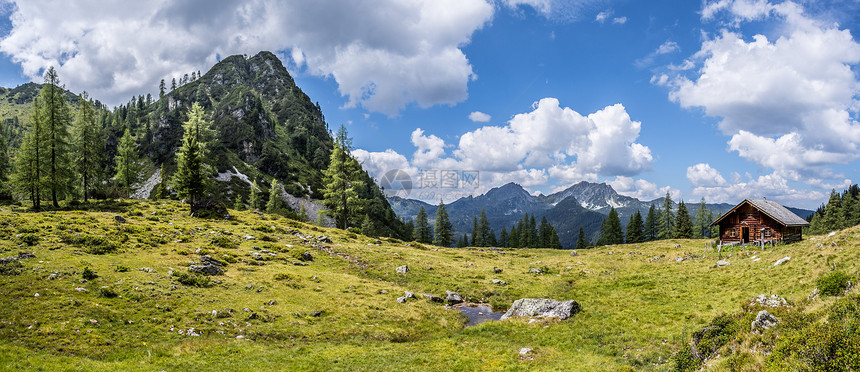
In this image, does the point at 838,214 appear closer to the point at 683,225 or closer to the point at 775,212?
the point at 683,225

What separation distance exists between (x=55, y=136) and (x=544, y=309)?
75.0 m

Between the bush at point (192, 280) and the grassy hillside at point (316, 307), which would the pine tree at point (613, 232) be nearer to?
the grassy hillside at point (316, 307)

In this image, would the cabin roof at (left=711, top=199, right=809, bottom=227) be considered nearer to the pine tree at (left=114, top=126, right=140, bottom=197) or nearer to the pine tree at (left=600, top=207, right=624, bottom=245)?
the pine tree at (left=600, top=207, right=624, bottom=245)

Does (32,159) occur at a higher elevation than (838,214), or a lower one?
higher

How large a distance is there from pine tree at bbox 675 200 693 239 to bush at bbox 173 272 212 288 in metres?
117

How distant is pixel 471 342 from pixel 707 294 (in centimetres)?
1893

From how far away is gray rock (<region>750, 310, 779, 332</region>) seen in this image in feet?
42.9

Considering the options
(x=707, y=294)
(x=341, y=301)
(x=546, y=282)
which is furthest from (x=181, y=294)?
(x=707, y=294)

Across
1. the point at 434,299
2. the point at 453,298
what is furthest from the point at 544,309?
the point at 434,299

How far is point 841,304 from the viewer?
12086 mm

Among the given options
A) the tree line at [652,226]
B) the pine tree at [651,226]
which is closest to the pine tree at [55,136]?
the tree line at [652,226]

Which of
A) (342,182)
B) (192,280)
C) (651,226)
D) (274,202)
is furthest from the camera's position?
(651,226)

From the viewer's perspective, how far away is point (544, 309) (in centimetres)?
2664

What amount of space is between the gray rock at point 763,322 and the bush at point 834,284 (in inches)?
193
